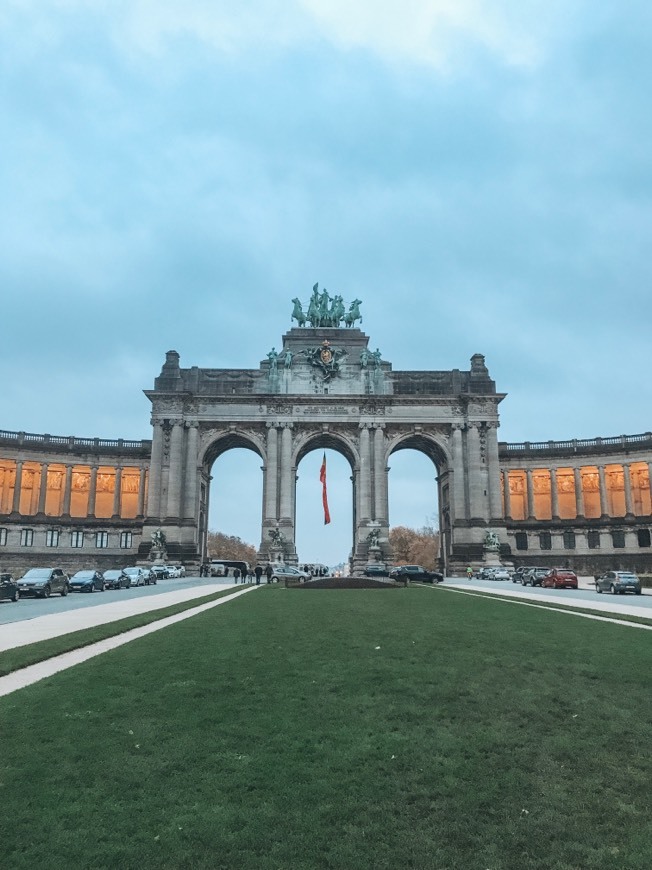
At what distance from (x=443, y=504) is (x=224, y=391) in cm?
3325

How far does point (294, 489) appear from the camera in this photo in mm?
84312

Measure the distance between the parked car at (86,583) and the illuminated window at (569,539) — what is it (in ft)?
215

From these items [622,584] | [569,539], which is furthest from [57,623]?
[569,539]

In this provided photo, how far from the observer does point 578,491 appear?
93.0 meters

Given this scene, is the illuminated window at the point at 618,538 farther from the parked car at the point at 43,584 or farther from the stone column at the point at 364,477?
the parked car at the point at 43,584

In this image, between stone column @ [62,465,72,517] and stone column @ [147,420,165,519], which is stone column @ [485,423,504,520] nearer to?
stone column @ [147,420,165,519]

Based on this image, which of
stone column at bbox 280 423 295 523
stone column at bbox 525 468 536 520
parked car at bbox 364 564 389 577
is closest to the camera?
parked car at bbox 364 564 389 577

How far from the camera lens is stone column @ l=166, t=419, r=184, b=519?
271 ft

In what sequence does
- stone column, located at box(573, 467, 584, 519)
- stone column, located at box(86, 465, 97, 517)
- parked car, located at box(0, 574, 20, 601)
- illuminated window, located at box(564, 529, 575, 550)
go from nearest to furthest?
parked car, located at box(0, 574, 20, 601), illuminated window, located at box(564, 529, 575, 550), stone column, located at box(573, 467, 584, 519), stone column, located at box(86, 465, 97, 517)

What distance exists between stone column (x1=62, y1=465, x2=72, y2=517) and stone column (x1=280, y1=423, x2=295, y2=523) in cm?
3101

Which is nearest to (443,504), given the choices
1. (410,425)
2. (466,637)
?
A: (410,425)

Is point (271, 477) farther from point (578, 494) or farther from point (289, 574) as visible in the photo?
point (578, 494)

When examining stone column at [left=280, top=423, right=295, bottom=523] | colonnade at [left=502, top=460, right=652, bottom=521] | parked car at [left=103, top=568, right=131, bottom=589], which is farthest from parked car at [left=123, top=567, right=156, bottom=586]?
colonnade at [left=502, top=460, right=652, bottom=521]

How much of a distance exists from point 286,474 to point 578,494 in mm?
40966
